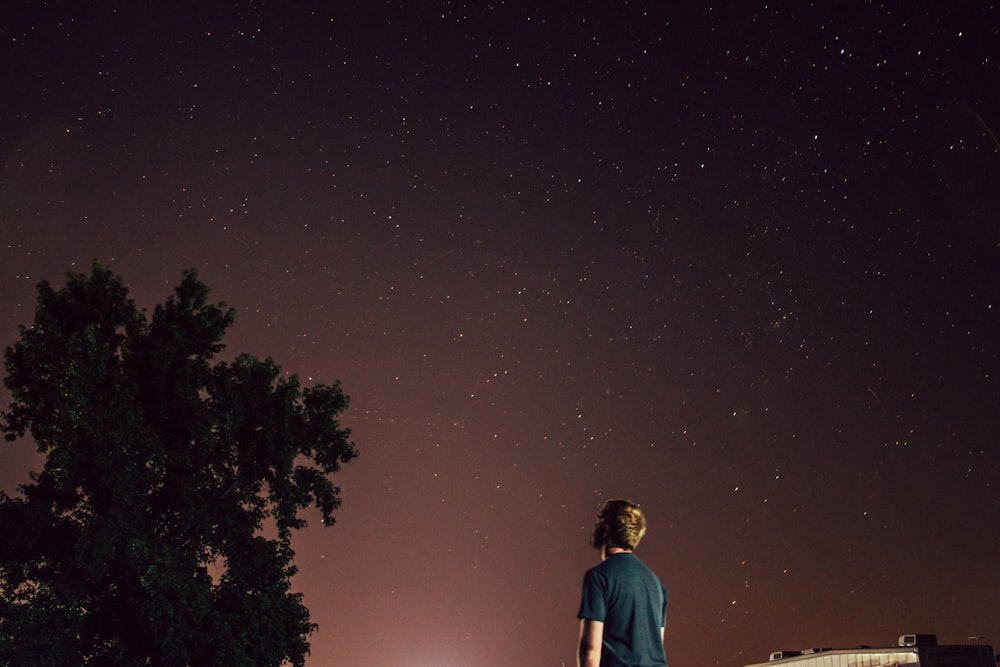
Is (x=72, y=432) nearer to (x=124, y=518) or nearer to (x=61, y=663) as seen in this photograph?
Result: (x=124, y=518)

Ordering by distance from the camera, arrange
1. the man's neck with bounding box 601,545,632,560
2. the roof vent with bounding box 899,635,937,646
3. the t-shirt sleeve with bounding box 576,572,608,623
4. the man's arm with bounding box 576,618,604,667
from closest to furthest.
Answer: the man's arm with bounding box 576,618,604,667 < the t-shirt sleeve with bounding box 576,572,608,623 < the man's neck with bounding box 601,545,632,560 < the roof vent with bounding box 899,635,937,646

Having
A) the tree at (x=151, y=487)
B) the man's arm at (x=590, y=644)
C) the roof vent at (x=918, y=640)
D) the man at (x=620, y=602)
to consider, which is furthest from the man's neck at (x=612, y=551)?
the roof vent at (x=918, y=640)

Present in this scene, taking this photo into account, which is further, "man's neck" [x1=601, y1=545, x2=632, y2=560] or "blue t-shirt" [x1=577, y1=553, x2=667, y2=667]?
"man's neck" [x1=601, y1=545, x2=632, y2=560]

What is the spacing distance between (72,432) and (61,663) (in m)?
4.47

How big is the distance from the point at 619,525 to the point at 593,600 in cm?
40

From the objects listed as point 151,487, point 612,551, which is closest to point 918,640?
point 151,487

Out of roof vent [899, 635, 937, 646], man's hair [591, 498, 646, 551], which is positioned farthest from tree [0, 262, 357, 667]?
roof vent [899, 635, 937, 646]

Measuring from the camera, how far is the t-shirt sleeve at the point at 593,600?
13.1 ft

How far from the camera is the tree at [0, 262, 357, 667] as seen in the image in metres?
16.7

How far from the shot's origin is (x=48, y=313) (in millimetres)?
18609

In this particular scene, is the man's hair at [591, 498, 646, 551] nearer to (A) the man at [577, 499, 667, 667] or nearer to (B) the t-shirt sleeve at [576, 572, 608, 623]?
(A) the man at [577, 499, 667, 667]

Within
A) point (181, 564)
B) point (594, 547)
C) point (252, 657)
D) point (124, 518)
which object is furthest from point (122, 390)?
point (594, 547)

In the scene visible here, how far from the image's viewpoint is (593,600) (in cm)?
403

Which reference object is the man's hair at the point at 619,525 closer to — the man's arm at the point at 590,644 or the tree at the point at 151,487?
the man's arm at the point at 590,644
